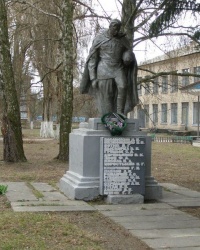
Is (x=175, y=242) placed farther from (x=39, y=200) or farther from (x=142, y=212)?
(x=39, y=200)

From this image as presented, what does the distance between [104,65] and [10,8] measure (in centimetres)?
1257

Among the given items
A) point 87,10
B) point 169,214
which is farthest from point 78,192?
point 87,10

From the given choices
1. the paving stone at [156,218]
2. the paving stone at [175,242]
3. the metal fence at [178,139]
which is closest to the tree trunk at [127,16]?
the paving stone at [156,218]

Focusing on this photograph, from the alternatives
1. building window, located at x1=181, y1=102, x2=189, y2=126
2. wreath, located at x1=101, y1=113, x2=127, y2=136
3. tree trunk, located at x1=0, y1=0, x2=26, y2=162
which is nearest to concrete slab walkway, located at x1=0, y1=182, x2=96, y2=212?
wreath, located at x1=101, y1=113, x2=127, y2=136

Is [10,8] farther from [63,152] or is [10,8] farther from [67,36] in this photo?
[63,152]

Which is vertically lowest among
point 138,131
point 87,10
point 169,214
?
point 169,214

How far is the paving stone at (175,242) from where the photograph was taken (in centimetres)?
602

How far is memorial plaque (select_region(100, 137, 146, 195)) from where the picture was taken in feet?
29.5

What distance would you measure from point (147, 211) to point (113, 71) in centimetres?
282

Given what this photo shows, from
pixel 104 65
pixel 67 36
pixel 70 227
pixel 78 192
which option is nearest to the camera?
pixel 70 227

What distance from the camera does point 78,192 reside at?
9.11 meters

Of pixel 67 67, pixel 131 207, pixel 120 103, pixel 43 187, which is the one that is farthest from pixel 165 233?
pixel 67 67

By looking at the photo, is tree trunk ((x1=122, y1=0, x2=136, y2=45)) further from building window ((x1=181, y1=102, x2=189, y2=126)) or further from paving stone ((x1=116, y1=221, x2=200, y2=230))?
building window ((x1=181, y1=102, x2=189, y2=126))

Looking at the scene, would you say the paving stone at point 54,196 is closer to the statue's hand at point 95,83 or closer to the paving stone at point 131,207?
the paving stone at point 131,207
